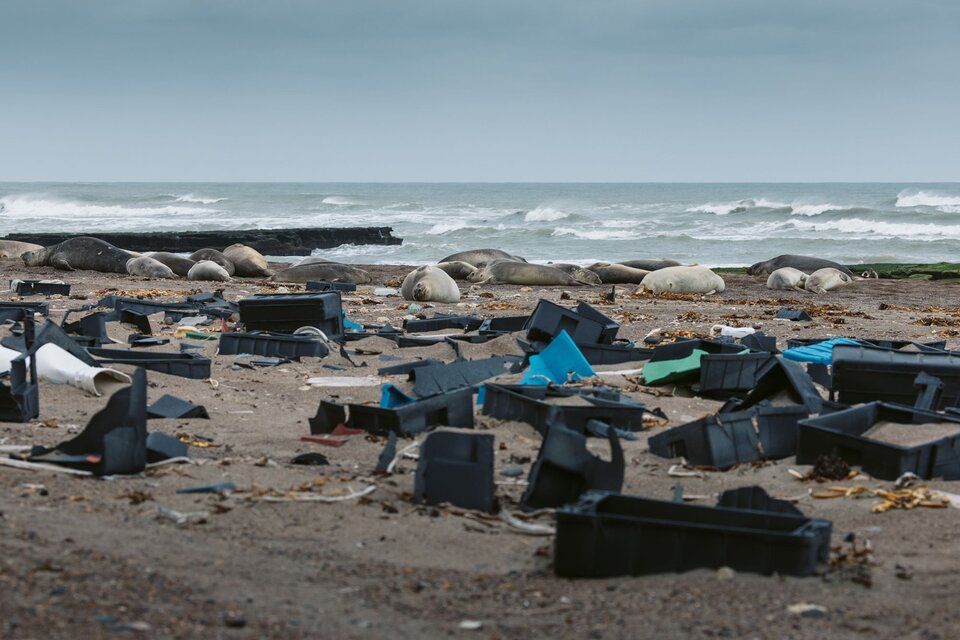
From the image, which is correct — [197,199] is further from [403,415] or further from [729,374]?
[403,415]

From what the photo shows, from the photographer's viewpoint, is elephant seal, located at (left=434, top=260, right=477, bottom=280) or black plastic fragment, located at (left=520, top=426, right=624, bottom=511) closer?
black plastic fragment, located at (left=520, top=426, right=624, bottom=511)

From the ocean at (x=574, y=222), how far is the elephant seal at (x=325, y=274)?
1311 cm

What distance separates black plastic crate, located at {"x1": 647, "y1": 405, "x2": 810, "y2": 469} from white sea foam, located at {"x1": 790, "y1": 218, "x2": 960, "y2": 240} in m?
48.8

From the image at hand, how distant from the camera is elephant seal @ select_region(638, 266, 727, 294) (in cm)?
2203

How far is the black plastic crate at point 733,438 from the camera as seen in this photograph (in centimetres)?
636

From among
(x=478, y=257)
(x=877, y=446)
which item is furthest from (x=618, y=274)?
(x=877, y=446)


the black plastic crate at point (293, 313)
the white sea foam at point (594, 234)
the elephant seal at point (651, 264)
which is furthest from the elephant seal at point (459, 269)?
the white sea foam at point (594, 234)

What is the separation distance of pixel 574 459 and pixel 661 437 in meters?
1.49

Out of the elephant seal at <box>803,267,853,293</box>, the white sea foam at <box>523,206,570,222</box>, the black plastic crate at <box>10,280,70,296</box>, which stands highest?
the black plastic crate at <box>10,280,70,296</box>

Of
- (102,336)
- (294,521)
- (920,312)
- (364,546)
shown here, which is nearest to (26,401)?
(294,521)

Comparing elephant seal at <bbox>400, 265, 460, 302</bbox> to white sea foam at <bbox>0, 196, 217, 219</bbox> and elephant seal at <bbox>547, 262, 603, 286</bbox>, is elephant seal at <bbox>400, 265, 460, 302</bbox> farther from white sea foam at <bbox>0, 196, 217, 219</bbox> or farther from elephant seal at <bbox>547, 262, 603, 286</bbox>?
white sea foam at <bbox>0, 196, 217, 219</bbox>

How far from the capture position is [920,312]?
17797 mm

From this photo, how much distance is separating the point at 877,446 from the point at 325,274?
19994mm

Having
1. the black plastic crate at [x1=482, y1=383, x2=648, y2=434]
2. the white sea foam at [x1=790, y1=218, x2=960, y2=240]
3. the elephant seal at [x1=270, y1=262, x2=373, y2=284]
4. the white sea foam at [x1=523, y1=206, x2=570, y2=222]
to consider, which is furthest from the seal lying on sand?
the white sea foam at [x1=523, y1=206, x2=570, y2=222]
